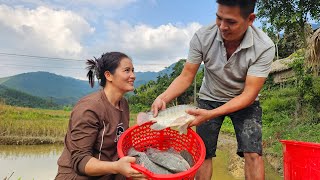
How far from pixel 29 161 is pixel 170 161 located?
9812 millimetres

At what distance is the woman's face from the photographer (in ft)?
8.40

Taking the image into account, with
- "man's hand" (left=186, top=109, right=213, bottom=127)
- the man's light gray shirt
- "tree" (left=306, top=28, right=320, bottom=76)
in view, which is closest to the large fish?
"man's hand" (left=186, top=109, right=213, bottom=127)

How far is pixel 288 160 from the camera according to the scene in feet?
8.75

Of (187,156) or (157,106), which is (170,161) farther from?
(157,106)

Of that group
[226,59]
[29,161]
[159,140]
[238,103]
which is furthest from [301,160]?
[29,161]

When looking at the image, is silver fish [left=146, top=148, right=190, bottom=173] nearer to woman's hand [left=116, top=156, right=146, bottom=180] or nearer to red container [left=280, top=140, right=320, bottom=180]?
woman's hand [left=116, top=156, right=146, bottom=180]

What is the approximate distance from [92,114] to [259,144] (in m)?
1.23

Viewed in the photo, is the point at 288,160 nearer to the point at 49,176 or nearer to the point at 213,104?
the point at 213,104

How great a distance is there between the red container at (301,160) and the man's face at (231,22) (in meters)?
0.88

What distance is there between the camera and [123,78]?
2557mm

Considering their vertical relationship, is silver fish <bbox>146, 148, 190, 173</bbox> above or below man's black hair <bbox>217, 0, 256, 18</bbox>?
below

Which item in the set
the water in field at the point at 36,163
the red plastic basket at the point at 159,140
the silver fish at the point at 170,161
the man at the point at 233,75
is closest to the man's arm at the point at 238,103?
the man at the point at 233,75

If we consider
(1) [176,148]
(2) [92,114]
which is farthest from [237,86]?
(2) [92,114]

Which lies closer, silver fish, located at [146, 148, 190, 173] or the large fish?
silver fish, located at [146, 148, 190, 173]
